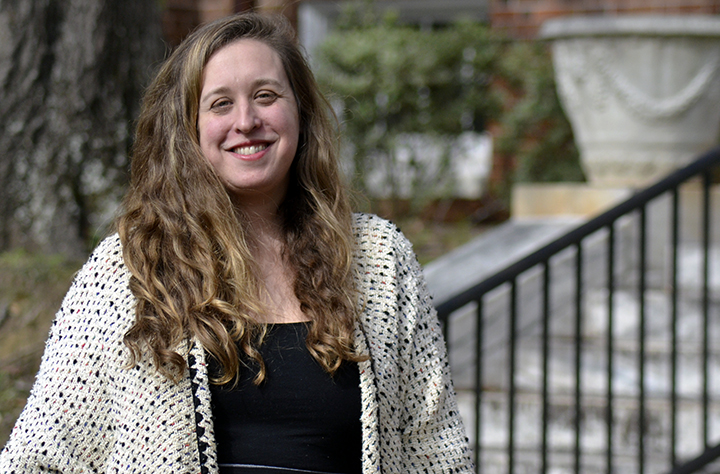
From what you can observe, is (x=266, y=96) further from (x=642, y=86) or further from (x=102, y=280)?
(x=642, y=86)

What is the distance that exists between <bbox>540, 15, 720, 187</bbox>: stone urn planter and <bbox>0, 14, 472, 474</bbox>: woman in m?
3.73

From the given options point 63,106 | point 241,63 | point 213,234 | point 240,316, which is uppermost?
point 63,106

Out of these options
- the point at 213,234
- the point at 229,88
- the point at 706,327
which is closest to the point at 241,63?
the point at 229,88

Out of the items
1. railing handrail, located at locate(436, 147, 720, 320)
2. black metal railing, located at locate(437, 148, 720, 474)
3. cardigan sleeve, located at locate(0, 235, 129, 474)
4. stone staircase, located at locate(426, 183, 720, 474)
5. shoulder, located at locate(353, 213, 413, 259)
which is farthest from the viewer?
stone staircase, located at locate(426, 183, 720, 474)

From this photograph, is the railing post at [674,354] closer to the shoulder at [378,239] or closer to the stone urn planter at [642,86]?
the shoulder at [378,239]

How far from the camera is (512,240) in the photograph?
5402 mm

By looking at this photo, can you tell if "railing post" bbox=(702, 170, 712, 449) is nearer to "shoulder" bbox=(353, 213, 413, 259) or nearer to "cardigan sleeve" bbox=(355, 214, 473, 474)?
"cardigan sleeve" bbox=(355, 214, 473, 474)

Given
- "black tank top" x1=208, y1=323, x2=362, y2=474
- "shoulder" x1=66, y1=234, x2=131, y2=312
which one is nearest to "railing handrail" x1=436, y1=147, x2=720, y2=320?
"black tank top" x1=208, y1=323, x2=362, y2=474

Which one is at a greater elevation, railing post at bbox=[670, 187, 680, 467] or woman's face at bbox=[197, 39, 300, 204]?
woman's face at bbox=[197, 39, 300, 204]

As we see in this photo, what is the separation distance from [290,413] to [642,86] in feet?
14.0

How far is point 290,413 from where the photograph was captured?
70.4 inches

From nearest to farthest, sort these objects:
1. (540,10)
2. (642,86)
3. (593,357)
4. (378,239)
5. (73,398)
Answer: (73,398) < (378,239) < (593,357) < (642,86) < (540,10)

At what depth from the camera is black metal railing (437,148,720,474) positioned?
3.24 metres

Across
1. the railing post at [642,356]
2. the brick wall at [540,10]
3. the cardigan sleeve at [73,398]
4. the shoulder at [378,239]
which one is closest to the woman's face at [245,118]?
the shoulder at [378,239]
